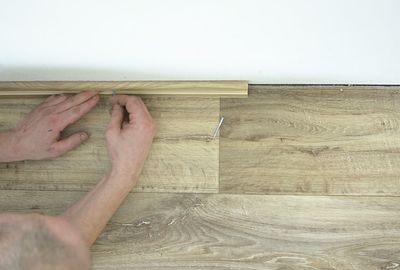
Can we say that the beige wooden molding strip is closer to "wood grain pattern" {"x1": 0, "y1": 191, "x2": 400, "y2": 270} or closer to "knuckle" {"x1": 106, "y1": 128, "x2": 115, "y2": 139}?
"knuckle" {"x1": 106, "y1": 128, "x2": 115, "y2": 139}

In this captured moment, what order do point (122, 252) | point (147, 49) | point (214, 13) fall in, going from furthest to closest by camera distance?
point (122, 252) < point (147, 49) < point (214, 13)

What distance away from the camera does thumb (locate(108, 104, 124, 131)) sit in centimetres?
90

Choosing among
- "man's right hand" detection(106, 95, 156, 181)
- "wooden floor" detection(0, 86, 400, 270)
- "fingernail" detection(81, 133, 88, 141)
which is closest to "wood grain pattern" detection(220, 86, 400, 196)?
"wooden floor" detection(0, 86, 400, 270)

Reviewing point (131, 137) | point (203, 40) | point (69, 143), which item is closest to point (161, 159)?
point (131, 137)

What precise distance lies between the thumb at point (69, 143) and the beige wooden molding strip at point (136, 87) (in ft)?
0.29

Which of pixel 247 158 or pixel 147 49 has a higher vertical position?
pixel 147 49

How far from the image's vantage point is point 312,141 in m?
0.89

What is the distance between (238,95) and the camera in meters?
0.90

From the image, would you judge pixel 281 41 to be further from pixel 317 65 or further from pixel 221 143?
pixel 221 143

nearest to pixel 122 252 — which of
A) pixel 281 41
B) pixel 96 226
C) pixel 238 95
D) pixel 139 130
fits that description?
pixel 96 226

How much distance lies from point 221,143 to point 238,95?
0.10 meters

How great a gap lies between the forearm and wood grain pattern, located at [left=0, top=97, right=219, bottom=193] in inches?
1.4

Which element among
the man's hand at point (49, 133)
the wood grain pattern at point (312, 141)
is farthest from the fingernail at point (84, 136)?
the wood grain pattern at point (312, 141)

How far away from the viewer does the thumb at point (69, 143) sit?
2.94 ft
